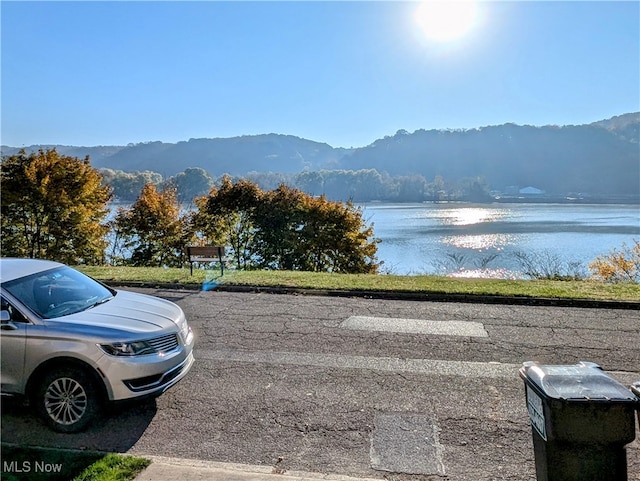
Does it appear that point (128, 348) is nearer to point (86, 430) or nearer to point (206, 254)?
point (86, 430)

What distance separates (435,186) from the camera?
125 m

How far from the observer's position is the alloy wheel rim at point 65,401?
155 inches

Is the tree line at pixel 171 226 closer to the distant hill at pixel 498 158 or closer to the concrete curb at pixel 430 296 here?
the concrete curb at pixel 430 296

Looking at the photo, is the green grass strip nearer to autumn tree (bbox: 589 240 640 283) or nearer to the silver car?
the silver car

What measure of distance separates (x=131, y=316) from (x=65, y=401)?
3.19 feet

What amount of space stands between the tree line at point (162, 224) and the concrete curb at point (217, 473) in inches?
702

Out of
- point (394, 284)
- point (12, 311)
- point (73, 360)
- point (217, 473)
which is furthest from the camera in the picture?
point (394, 284)

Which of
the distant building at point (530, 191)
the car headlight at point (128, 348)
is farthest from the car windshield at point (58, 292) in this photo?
the distant building at point (530, 191)

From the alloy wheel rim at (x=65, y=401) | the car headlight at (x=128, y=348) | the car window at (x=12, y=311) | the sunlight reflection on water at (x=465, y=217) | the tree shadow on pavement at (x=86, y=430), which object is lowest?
the sunlight reflection on water at (x=465, y=217)

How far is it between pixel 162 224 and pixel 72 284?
19112mm

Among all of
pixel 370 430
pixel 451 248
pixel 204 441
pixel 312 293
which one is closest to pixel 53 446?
pixel 204 441

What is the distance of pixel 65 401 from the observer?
3957 mm

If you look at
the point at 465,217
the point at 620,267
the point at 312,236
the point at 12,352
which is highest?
the point at 12,352

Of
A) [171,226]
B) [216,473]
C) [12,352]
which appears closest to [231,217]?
[171,226]
